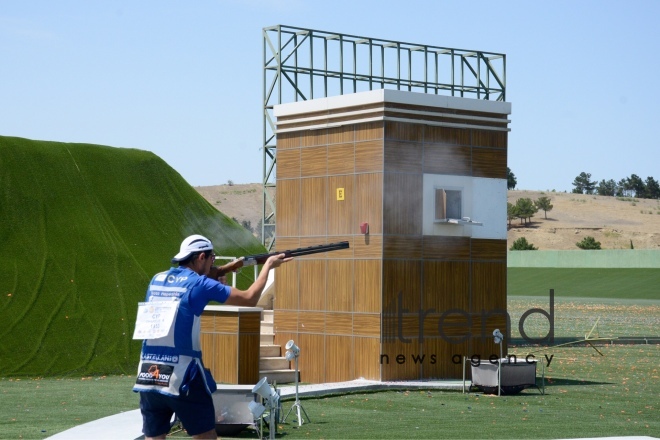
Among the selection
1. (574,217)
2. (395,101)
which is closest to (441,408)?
(395,101)

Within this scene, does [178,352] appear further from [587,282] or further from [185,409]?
[587,282]

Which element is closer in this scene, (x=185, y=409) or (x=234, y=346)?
(x=185, y=409)

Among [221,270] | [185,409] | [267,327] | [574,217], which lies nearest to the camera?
[185,409]

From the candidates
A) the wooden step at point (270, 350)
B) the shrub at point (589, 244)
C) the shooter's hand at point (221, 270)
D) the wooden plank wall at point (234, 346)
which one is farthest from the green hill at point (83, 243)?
the shrub at point (589, 244)

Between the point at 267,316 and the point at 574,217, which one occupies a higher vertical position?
the point at 574,217

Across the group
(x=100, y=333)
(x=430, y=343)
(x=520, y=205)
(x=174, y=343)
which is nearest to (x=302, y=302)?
(x=430, y=343)

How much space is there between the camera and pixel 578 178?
527 feet

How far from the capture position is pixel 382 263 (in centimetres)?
2003

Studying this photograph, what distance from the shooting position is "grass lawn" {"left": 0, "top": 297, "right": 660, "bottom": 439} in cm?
1403

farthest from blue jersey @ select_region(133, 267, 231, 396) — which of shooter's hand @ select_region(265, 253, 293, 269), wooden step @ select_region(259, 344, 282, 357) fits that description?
wooden step @ select_region(259, 344, 282, 357)

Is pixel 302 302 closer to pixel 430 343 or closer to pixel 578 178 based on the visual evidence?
pixel 430 343

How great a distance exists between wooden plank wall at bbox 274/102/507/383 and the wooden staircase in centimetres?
25

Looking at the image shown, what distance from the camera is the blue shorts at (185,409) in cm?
826

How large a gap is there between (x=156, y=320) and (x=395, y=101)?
1242cm
